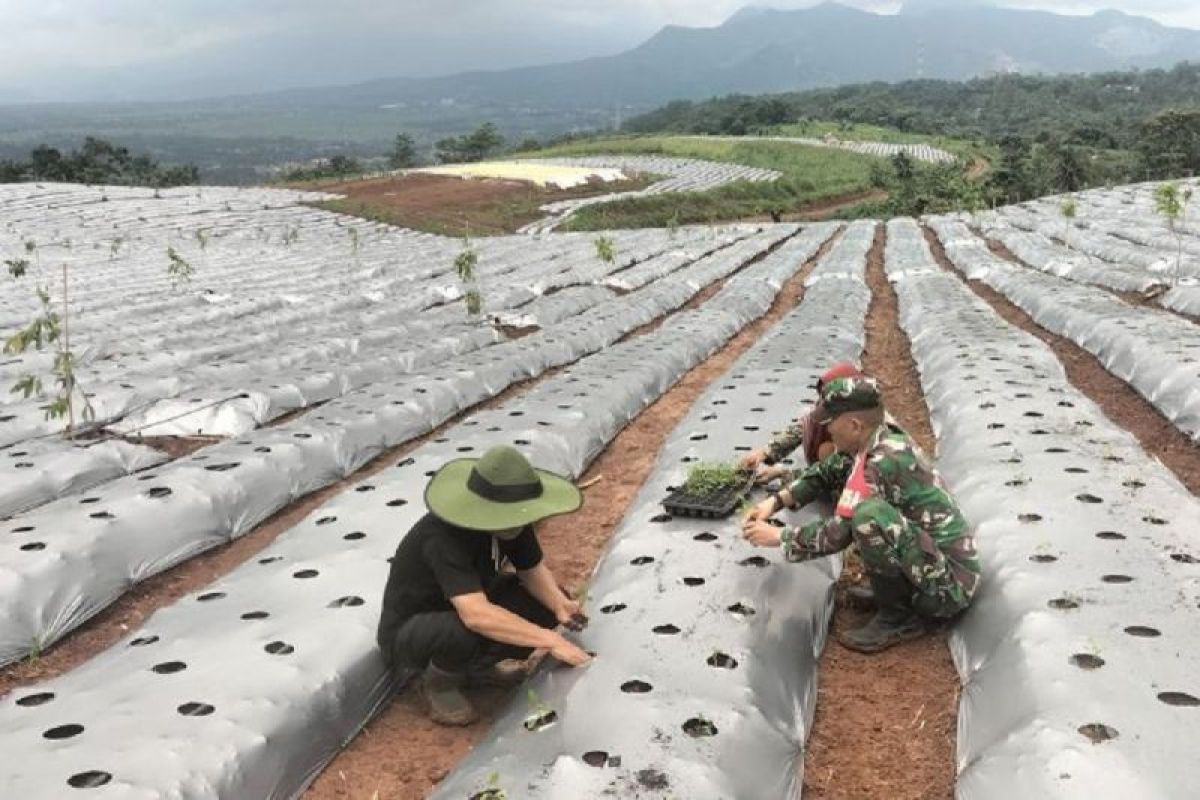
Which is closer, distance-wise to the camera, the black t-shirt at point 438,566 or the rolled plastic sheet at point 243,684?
the rolled plastic sheet at point 243,684

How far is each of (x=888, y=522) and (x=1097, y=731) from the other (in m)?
1.21

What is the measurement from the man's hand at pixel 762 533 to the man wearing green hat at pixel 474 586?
35.4 inches

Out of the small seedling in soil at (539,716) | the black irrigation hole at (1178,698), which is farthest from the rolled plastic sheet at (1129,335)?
the small seedling in soil at (539,716)

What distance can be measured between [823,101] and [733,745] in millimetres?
141311

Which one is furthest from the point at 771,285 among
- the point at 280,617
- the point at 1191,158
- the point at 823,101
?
the point at 823,101

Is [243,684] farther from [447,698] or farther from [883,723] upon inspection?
[883,723]

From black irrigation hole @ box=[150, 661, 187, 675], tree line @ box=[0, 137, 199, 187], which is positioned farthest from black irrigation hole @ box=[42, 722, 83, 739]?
tree line @ box=[0, 137, 199, 187]

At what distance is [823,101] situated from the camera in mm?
134875

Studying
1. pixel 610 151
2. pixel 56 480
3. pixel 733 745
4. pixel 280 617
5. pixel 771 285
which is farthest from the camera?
pixel 610 151

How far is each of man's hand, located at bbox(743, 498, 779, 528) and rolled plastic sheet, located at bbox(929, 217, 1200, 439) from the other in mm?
5135

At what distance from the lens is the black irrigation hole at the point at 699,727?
3.81 meters

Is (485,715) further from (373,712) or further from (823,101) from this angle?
(823,101)

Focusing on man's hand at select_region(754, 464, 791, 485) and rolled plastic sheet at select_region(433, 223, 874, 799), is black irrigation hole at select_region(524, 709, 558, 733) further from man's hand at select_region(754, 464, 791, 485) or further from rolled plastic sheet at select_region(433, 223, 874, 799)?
man's hand at select_region(754, 464, 791, 485)

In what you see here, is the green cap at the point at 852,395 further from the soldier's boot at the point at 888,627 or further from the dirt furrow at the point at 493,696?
the dirt furrow at the point at 493,696
